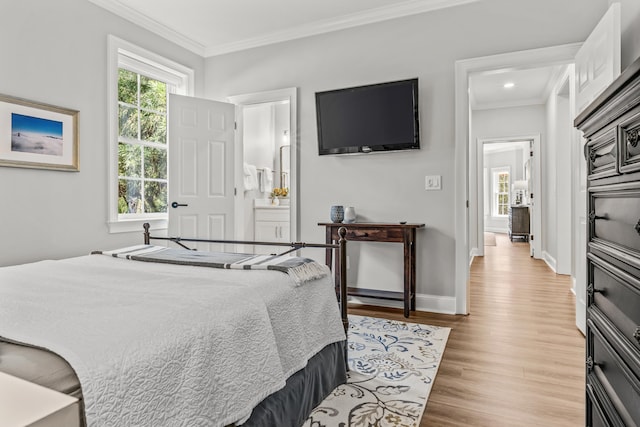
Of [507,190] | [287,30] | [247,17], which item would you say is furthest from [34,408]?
[507,190]

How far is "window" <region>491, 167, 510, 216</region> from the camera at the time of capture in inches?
459

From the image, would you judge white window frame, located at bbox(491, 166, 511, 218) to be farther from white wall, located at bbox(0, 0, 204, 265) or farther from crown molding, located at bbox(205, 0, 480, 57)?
white wall, located at bbox(0, 0, 204, 265)

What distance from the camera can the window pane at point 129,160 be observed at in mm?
3777

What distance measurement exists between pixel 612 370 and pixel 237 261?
4.78 ft

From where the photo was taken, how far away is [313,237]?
13.4 ft

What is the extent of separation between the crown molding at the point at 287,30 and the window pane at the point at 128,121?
824 mm

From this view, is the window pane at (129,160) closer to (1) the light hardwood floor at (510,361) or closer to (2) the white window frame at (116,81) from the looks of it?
(2) the white window frame at (116,81)

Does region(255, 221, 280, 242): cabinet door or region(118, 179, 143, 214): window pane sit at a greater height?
region(118, 179, 143, 214): window pane

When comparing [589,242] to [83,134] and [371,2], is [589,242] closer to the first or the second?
[371,2]

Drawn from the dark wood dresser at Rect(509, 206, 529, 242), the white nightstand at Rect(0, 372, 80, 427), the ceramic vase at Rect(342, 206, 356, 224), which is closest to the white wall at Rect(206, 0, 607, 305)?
the ceramic vase at Rect(342, 206, 356, 224)

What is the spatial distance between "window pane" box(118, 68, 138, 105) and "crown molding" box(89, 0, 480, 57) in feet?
1.59

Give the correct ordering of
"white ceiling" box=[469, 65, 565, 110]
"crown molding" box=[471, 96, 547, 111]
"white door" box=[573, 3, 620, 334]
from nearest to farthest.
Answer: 1. "white door" box=[573, 3, 620, 334]
2. "white ceiling" box=[469, 65, 565, 110]
3. "crown molding" box=[471, 96, 547, 111]

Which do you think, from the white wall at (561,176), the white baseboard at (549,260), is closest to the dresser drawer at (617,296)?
the white wall at (561,176)

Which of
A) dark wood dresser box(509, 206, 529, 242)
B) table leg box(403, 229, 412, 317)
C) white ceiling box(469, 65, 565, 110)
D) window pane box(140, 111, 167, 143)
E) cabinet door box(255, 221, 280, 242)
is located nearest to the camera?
table leg box(403, 229, 412, 317)
